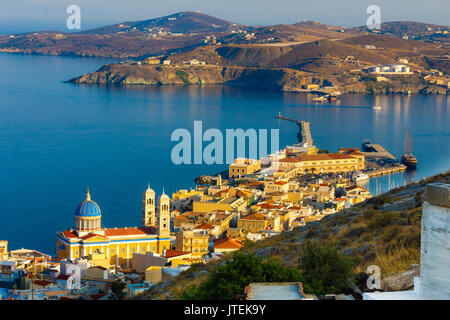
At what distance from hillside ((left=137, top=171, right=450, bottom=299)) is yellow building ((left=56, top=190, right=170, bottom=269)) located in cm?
537

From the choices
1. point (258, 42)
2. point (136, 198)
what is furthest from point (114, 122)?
point (258, 42)

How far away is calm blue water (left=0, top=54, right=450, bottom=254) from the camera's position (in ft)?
57.9

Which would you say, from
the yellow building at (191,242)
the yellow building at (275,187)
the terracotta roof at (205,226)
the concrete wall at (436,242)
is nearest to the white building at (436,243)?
the concrete wall at (436,242)

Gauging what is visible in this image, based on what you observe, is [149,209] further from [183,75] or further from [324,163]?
[183,75]

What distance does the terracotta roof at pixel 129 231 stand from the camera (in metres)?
11.7

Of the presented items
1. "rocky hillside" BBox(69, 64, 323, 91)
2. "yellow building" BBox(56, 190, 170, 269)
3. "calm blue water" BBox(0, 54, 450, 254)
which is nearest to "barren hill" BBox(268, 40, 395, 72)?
"rocky hillside" BBox(69, 64, 323, 91)

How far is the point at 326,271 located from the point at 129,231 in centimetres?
865

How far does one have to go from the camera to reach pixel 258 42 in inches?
3588

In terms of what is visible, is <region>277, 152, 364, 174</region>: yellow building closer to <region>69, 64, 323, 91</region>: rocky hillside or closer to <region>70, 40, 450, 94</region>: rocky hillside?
<region>70, 40, 450, 94</region>: rocky hillside

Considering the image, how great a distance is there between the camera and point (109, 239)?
11.5 m

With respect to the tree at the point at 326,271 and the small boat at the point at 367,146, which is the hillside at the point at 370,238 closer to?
the tree at the point at 326,271

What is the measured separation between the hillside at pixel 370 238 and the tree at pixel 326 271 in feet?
0.64

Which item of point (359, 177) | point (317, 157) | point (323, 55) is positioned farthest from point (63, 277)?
point (323, 55)

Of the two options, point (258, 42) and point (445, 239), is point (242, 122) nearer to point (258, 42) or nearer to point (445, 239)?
point (445, 239)
